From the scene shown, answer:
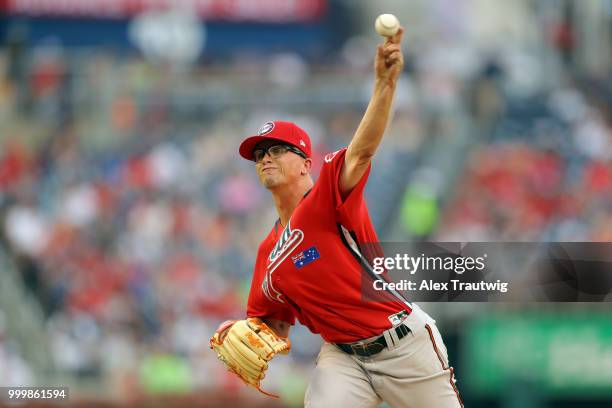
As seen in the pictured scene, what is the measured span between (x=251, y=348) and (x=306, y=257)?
0.52 m

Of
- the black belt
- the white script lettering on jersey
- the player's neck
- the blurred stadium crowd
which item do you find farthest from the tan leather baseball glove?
the blurred stadium crowd

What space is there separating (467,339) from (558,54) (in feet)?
30.7

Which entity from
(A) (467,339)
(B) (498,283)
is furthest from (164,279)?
(B) (498,283)

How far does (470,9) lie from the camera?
1778 centimetres

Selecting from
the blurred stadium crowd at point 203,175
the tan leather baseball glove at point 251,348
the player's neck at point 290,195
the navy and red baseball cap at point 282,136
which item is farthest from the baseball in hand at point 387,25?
the blurred stadium crowd at point 203,175

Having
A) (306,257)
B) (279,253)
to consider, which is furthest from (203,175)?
(306,257)

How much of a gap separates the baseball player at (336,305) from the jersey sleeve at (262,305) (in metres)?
0.10

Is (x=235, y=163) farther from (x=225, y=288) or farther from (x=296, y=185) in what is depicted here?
(x=296, y=185)

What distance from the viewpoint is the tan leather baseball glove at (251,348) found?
440cm

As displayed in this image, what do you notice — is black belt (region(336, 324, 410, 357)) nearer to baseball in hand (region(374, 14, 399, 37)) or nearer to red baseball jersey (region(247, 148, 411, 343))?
red baseball jersey (region(247, 148, 411, 343))

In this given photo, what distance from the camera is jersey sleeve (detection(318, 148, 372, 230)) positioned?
3.93 m

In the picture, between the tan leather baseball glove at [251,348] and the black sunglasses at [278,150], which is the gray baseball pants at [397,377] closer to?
the tan leather baseball glove at [251,348]

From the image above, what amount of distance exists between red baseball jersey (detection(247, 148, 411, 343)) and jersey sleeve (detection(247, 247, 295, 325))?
230 mm

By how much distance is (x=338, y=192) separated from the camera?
13.0 ft
